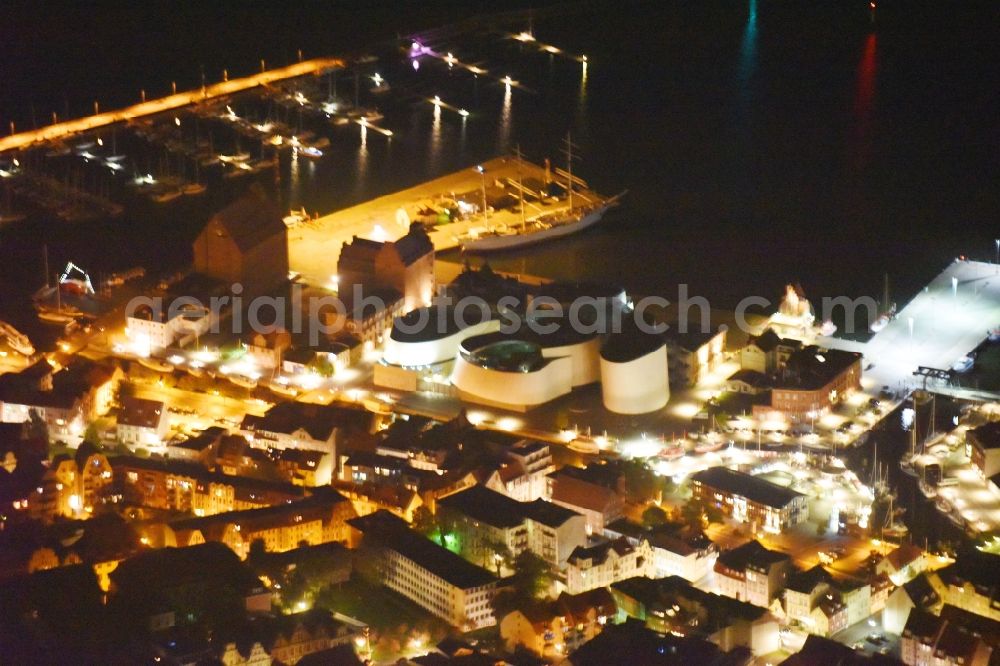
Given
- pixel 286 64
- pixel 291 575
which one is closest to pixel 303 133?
pixel 286 64

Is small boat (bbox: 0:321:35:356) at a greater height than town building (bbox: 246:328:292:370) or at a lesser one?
lesser

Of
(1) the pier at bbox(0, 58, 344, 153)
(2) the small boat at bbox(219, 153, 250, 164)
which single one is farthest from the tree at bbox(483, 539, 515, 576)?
(1) the pier at bbox(0, 58, 344, 153)

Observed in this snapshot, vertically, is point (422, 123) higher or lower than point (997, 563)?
lower

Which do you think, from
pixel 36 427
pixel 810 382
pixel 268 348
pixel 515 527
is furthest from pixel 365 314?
pixel 515 527

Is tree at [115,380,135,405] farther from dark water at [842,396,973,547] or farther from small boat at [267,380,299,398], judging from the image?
dark water at [842,396,973,547]

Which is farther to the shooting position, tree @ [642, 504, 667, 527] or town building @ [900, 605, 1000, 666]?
tree @ [642, 504, 667, 527]

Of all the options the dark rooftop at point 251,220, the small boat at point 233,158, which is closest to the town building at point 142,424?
the dark rooftop at point 251,220

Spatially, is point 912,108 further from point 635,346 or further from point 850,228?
point 635,346
